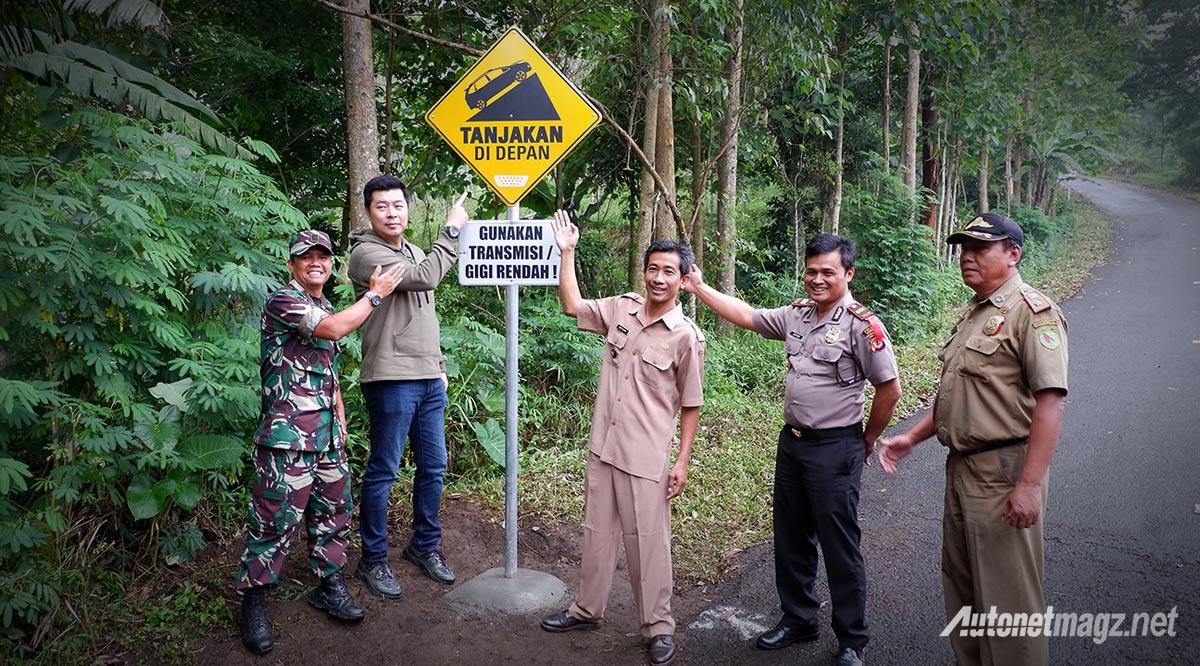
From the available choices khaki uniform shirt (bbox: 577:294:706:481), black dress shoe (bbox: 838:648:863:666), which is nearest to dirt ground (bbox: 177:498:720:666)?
black dress shoe (bbox: 838:648:863:666)

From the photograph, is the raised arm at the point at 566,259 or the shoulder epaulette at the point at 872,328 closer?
the shoulder epaulette at the point at 872,328

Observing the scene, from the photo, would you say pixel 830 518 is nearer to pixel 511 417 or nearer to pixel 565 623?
pixel 565 623

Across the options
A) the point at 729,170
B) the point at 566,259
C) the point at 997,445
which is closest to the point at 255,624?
the point at 566,259

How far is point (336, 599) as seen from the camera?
4.04 meters

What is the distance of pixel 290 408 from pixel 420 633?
132cm

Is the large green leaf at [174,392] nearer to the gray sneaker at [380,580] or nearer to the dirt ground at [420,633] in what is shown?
the dirt ground at [420,633]

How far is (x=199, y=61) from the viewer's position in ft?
23.2

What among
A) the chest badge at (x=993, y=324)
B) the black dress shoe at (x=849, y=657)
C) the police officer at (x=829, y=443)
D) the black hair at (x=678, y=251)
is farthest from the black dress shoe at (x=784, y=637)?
the black hair at (x=678, y=251)

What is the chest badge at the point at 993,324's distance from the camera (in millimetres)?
3293

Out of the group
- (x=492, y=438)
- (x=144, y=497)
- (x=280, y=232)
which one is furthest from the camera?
(x=492, y=438)

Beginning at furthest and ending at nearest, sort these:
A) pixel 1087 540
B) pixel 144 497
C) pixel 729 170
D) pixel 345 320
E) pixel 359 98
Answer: pixel 729 170 → pixel 359 98 → pixel 1087 540 → pixel 144 497 → pixel 345 320

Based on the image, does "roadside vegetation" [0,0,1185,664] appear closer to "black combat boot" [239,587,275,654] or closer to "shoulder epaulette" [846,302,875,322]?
"black combat boot" [239,587,275,654]

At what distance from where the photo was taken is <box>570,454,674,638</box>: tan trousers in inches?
151

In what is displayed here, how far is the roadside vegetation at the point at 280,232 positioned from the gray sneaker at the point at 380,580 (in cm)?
73
